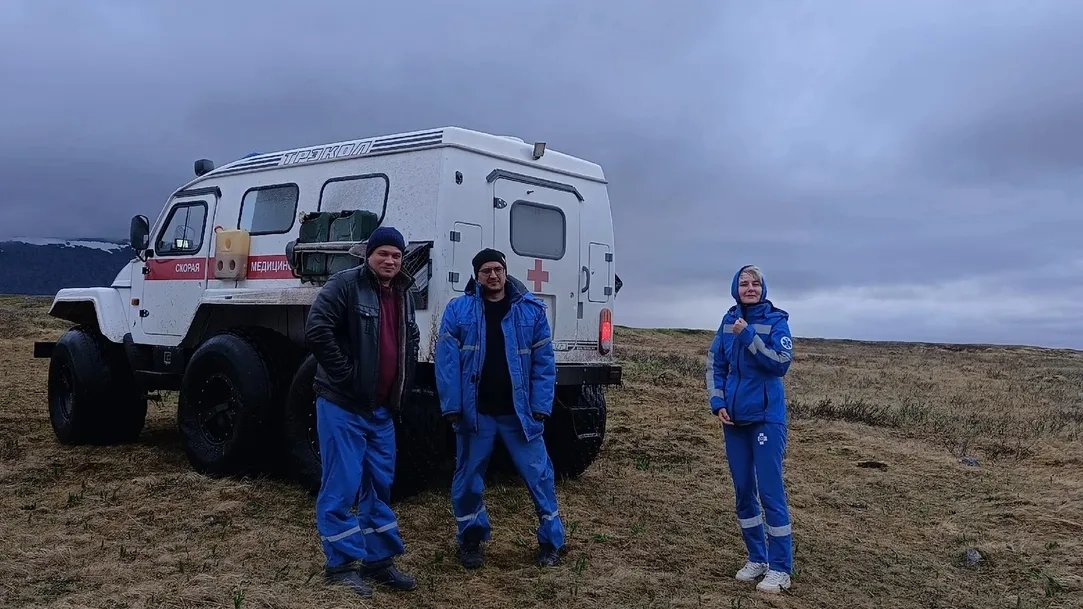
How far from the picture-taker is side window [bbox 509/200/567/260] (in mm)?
6855

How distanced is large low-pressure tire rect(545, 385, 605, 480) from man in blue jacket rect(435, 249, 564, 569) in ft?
5.64

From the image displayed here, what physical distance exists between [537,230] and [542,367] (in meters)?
1.96

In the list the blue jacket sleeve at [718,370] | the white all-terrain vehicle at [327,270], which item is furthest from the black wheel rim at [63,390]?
the blue jacket sleeve at [718,370]

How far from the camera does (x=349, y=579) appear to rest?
4.68m

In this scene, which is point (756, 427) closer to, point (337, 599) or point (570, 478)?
point (337, 599)

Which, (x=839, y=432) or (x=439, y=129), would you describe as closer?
(x=439, y=129)

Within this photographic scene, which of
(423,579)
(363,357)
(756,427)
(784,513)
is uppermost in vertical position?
(363,357)

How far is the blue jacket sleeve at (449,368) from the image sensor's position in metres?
5.16

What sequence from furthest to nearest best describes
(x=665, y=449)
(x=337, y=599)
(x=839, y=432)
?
(x=839, y=432)
(x=665, y=449)
(x=337, y=599)

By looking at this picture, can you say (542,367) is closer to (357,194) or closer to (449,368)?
(449,368)

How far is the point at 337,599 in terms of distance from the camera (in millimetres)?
4520

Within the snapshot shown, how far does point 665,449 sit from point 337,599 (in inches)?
211

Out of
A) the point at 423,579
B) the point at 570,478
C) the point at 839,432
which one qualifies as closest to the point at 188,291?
the point at 570,478

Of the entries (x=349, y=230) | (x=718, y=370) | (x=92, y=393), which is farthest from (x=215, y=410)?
(x=718, y=370)
